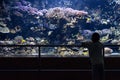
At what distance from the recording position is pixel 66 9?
8.98 meters

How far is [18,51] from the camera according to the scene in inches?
290

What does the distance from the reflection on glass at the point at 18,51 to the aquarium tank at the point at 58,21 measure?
2.49ft

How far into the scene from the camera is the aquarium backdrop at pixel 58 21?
8359 millimetres

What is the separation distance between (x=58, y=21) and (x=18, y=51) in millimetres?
1942
